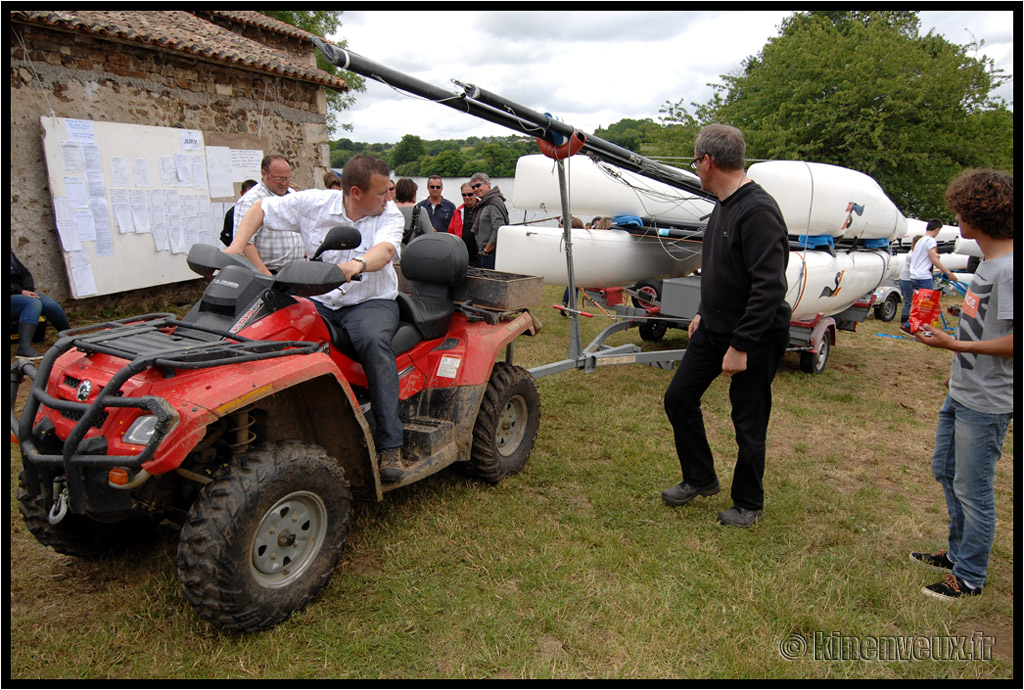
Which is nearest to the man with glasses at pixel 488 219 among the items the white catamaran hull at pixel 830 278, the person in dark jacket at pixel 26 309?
the white catamaran hull at pixel 830 278

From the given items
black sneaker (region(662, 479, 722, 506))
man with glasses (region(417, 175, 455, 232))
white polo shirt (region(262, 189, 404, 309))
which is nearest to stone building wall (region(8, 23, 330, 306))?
man with glasses (region(417, 175, 455, 232))

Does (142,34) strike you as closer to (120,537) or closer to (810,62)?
(120,537)

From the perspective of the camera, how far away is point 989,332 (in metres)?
2.82

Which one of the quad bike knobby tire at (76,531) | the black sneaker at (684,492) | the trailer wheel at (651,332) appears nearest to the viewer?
the quad bike knobby tire at (76,531)

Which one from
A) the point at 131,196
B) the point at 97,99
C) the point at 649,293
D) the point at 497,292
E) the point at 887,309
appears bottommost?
the point at 887,309

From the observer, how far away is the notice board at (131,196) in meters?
7.95

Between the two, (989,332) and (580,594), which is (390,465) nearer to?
(580,594)

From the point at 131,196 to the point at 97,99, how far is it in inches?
47.4

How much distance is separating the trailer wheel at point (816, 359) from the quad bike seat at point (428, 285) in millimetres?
4958

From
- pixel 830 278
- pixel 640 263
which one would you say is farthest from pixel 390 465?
pixel 830 278

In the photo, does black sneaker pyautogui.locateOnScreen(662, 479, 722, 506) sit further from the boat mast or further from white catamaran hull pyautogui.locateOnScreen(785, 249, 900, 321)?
white catamaran hull pyautogui.locateOnScreen(785, 249, 900, 321)

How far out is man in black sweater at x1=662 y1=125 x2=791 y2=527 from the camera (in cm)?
339

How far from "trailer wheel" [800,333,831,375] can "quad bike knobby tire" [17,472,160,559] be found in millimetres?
6655

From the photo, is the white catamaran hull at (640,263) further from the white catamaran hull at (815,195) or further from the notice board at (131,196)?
the notice board at (131,196)
